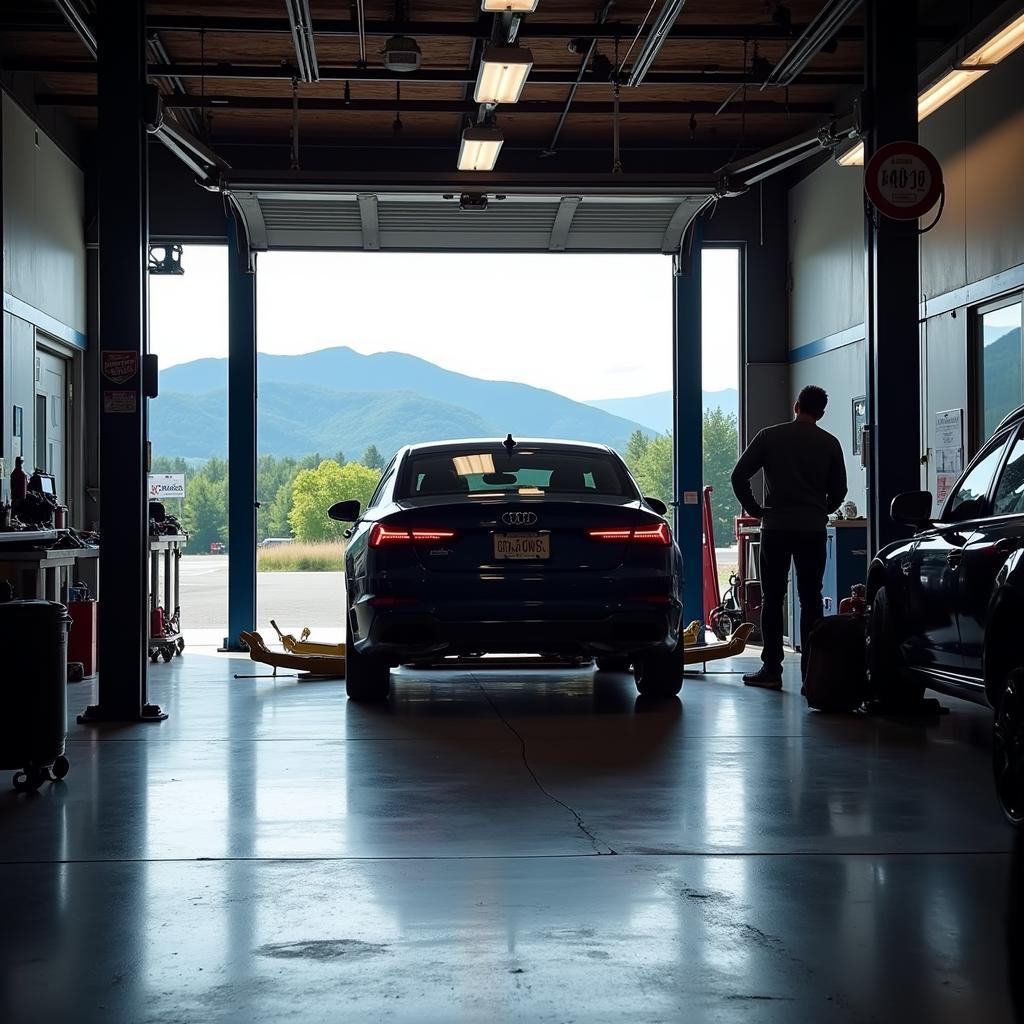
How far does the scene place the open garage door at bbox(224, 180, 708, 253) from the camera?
13.7 m

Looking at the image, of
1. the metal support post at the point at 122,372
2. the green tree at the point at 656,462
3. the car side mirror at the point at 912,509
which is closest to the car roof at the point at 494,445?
the metal support post at the point at 122,372

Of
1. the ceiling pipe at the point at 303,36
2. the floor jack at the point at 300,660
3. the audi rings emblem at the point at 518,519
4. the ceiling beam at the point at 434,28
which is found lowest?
the floor jack at the point at 300,660

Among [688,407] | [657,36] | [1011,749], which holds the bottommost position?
[1011,749]

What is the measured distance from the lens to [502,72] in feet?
32.8

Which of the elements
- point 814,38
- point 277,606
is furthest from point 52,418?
point 277,606

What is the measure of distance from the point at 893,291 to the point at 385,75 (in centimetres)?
547

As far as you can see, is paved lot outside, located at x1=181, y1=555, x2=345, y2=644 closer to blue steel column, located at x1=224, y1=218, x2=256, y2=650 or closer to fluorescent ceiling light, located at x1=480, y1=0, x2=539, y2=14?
blue steel column, located at x1=224, y1=218, x2=256, y2=650

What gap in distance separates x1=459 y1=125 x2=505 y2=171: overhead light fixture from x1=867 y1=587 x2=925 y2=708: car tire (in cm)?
579

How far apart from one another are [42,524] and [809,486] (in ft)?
16.6

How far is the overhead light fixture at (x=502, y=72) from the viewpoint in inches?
386

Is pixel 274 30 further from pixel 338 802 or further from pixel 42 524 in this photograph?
pixel 338 802

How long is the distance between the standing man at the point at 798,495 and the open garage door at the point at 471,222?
4568 millimetres

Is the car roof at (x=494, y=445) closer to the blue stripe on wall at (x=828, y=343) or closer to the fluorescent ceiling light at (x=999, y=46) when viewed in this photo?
the fluorescent ceiling light at (x=999, y=46)

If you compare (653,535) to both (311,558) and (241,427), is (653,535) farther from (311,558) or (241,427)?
(311,558)
